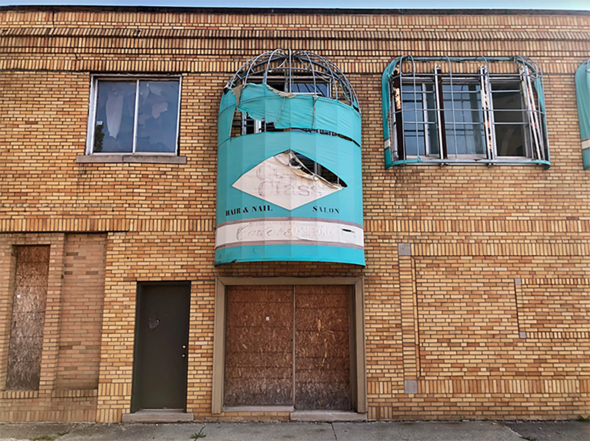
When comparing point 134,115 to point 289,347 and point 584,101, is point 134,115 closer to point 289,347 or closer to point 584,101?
point 289,347

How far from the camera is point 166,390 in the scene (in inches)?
294

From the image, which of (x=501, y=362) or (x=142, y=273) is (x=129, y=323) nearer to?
(x=142, y=273)

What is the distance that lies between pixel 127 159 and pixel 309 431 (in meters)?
5.60

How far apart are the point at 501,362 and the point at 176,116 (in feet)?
24.2

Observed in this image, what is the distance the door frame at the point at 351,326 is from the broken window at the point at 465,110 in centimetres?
262


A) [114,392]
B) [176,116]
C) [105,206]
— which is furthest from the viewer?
[176,116]

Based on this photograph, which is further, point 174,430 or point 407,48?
point 407,48

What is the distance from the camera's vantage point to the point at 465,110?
8320 millimetres

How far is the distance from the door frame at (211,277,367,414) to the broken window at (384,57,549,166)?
262 centimetres

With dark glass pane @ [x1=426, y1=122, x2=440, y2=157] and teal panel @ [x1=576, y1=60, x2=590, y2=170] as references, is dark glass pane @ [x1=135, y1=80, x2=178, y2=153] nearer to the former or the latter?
dark glass pane @ [x1=426, y1=122, x2=440, y2=157]

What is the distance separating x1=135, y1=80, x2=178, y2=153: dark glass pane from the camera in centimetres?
815

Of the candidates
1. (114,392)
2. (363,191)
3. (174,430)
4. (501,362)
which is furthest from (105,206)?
(501,362)

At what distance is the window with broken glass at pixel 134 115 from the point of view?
8133 mm

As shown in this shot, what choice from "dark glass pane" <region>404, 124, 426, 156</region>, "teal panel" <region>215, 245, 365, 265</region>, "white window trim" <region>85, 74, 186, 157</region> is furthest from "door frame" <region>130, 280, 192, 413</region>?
"dark glass pane" <region>404, 124, 426, 156</region>
